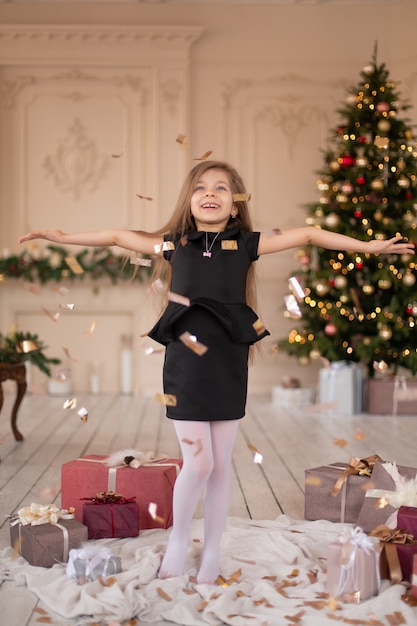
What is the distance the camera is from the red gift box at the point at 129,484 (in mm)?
3611

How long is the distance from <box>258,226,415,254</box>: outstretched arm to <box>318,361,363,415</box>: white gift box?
395 centimetres

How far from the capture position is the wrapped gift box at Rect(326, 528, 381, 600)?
9.17 ft

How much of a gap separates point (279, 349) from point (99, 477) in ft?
12.7

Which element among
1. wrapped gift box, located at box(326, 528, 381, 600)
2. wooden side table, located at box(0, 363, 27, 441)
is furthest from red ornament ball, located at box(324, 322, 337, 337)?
wrapped gift box, located at box(326, 528, 381, 600)

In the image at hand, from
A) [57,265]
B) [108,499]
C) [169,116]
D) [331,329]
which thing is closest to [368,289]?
[331,329]

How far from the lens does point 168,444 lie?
553 centimetres

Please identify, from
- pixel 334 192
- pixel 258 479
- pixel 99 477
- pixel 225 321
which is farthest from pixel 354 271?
pixel 225 321

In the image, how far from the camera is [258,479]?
4578 millimetres

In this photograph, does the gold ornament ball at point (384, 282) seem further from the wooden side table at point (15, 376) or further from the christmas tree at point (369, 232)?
the wooden side table at point (15, 376)

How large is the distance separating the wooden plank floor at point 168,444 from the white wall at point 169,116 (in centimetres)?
91

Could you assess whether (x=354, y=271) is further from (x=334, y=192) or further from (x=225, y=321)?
(x=225, y=321)

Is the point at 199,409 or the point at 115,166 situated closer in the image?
the point at 199,409

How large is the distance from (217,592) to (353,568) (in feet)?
1.47

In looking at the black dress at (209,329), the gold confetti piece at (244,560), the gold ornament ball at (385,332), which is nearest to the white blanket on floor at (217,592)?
the gold confetti piece at (244,560)
